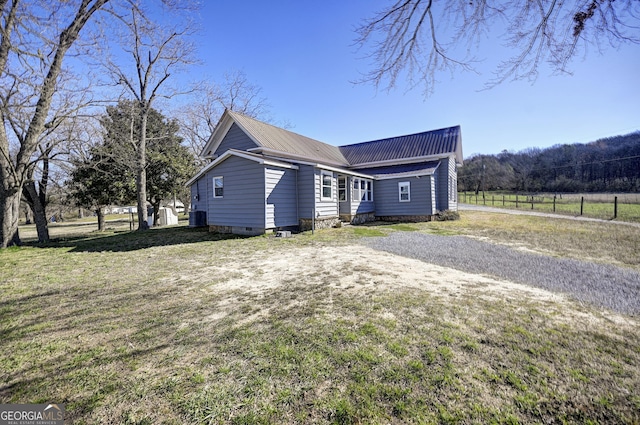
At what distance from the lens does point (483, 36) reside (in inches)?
130

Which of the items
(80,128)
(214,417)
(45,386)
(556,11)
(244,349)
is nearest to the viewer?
(214,417)

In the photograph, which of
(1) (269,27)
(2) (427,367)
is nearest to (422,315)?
(2) (427,367)

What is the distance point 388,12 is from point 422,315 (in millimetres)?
3810

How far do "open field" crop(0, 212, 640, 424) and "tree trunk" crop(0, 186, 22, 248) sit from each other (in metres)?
5.68

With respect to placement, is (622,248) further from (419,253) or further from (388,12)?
(388,12)

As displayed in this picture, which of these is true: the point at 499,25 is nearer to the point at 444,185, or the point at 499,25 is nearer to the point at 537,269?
the point at 537,269

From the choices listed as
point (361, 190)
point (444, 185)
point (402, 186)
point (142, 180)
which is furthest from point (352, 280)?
point (142, 180)

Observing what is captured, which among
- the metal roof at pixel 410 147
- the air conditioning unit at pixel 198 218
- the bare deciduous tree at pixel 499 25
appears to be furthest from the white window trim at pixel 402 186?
the bare deciduous tree at pixel 499 25

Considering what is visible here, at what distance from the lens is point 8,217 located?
358 inches

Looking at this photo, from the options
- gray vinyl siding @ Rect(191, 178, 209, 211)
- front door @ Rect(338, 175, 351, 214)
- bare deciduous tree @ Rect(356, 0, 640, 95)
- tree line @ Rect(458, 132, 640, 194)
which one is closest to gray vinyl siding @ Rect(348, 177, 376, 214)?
front door @ Rect(338, 175, 351, 214)

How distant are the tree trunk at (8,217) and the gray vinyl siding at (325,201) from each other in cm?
1063

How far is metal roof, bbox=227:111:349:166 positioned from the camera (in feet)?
44.7

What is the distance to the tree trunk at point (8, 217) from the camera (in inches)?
352

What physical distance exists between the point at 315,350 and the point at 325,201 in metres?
10.1
